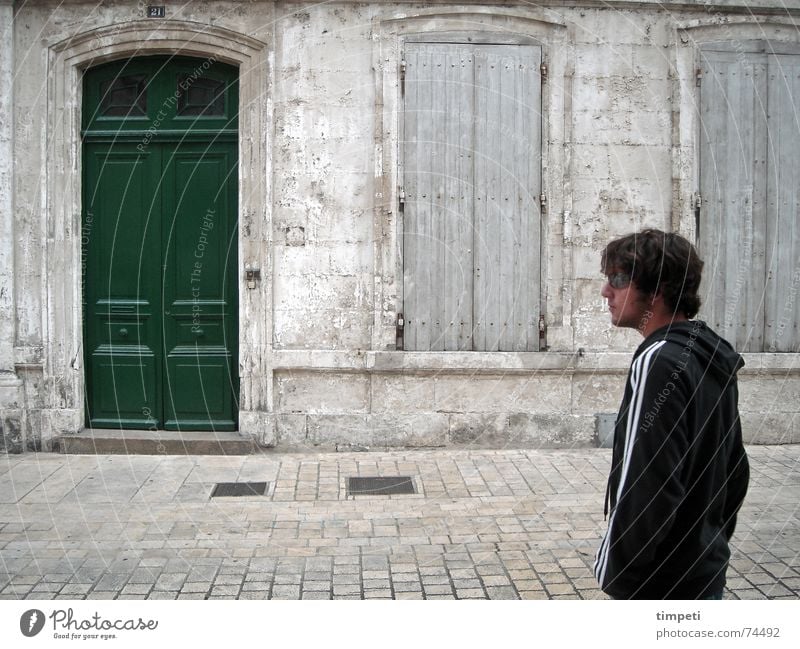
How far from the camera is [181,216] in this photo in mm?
8586

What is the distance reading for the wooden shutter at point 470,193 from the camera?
A: 850 cm

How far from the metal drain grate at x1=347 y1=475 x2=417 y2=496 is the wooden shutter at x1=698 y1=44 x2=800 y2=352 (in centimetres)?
401

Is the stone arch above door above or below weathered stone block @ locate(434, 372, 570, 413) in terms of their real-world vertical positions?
above

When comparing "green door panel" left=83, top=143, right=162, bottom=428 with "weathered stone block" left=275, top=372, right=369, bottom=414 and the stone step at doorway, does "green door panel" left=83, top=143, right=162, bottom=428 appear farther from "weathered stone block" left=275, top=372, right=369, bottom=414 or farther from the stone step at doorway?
"weathered stone block" left=275, top=372, right=369, bottom=414

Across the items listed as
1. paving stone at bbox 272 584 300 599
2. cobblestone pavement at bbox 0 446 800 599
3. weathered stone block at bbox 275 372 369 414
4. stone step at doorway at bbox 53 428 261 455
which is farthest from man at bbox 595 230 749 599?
stone step at doorway at bbox 53 428 261 455

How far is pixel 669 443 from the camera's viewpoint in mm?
2150

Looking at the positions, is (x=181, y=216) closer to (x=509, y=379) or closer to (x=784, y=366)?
(x=509, y=379)

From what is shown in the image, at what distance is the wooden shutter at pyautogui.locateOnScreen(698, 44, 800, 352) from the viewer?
8.70 meters

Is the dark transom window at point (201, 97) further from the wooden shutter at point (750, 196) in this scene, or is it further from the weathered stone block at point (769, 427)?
the weathered stone block at point (769, 427)

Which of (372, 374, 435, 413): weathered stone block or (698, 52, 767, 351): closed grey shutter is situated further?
(698, 52, 767, 351): closed grey shutter

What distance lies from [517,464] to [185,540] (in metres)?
3.49
